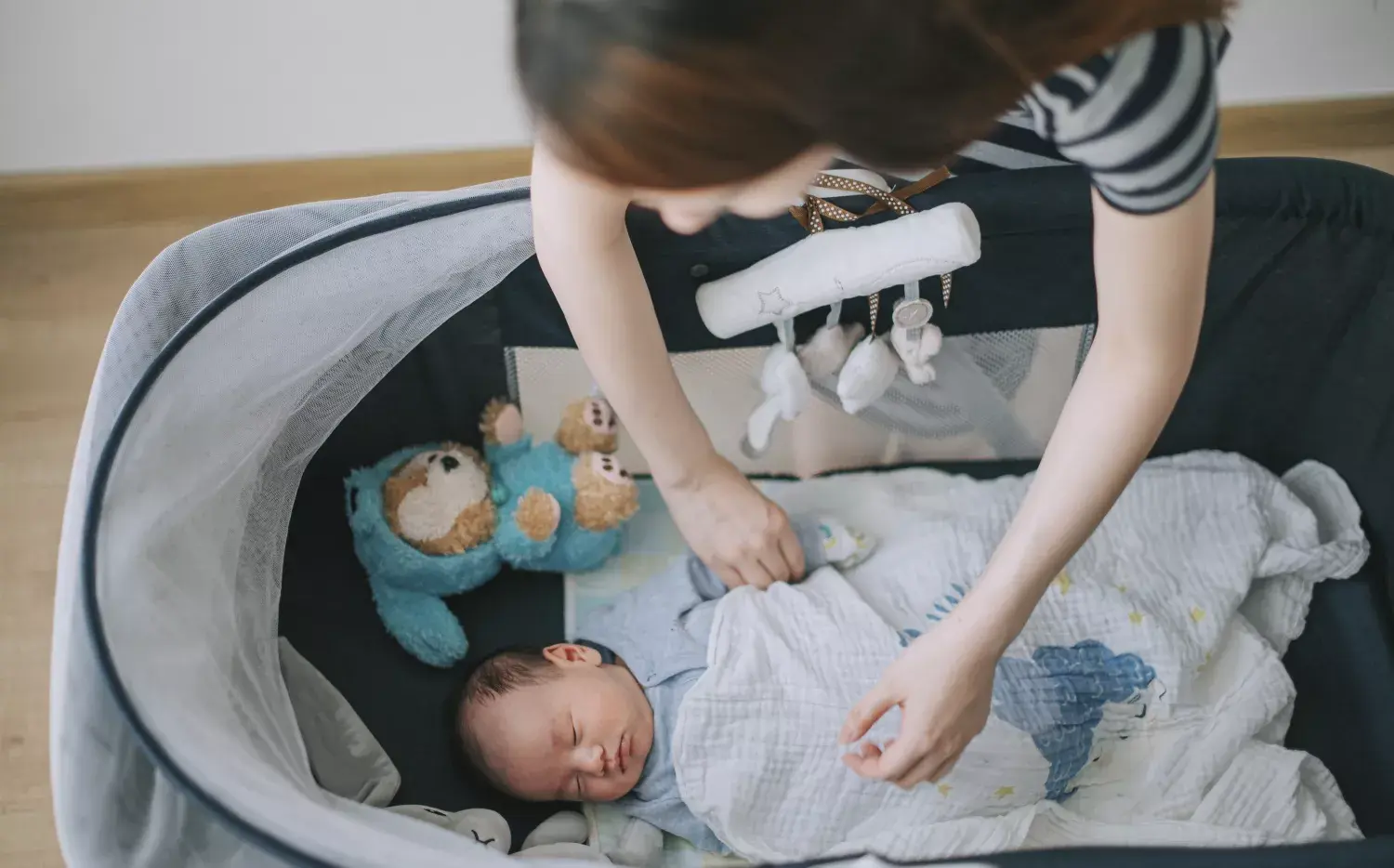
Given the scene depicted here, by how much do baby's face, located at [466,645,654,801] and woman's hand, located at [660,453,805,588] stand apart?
0.15m

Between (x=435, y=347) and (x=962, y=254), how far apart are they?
19.2 inches

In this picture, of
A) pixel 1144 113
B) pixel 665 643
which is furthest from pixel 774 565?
pixel 1144 113

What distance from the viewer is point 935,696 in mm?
801

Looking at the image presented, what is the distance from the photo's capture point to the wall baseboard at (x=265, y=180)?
143 cm

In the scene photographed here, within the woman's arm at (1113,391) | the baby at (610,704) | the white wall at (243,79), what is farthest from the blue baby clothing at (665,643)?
the white wall at (243,79)

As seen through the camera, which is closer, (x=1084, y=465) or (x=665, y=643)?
(x=1084, y=465)

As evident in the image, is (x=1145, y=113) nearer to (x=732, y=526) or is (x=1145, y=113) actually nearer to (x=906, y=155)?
(x=906, y=155)

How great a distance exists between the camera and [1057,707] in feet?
3.21

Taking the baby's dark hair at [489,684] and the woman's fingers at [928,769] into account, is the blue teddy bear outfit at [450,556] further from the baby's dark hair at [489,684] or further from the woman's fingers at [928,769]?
the woman's fingers at [928,769]

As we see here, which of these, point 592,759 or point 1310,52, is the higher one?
point 1310,52

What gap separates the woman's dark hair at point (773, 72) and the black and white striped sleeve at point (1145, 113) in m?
0.08

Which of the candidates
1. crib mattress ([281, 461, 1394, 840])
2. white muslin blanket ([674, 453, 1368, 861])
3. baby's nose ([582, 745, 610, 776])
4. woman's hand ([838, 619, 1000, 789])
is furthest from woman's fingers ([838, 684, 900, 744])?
crib mattress ([281, 461, 1394, 840])

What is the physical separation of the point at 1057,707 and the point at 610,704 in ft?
1.27

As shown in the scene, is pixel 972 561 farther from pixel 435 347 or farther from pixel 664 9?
pixel 664 9
